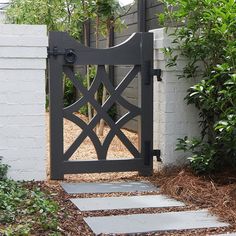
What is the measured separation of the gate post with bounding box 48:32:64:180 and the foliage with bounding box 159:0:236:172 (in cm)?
116

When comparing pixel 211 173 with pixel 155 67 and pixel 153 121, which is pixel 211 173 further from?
pixel 155 67

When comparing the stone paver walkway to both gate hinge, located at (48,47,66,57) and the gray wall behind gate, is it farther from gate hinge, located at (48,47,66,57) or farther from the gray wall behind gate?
the gray wall behind gate

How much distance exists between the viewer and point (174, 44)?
5742 millimetres

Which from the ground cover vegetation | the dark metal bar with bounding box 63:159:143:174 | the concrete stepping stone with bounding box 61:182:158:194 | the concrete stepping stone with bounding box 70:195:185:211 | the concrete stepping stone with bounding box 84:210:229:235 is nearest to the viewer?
the ground cover vegetation

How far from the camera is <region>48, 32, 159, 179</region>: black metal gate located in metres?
5.50

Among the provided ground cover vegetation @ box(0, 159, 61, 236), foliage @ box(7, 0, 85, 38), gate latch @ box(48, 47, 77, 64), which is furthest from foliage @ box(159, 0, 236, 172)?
foliage @ box(7, 0, 85, 38)

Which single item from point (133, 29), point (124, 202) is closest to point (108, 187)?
point (124, 202)

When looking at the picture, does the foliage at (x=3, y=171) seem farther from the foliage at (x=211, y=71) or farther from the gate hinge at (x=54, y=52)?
the foliage at (x=211, y=71)

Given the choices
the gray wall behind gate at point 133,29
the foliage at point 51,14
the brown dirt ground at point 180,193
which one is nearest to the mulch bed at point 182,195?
the brown dirt ground at point 180,193

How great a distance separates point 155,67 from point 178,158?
1.02m

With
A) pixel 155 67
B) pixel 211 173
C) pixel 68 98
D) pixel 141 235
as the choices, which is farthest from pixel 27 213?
pixel 68 98

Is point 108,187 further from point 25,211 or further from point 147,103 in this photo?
point 25,211

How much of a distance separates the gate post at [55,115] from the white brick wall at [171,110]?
1.10m

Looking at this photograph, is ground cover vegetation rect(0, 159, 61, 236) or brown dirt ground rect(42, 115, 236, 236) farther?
brown dirt ground rect(42, 115, 236, 236)
